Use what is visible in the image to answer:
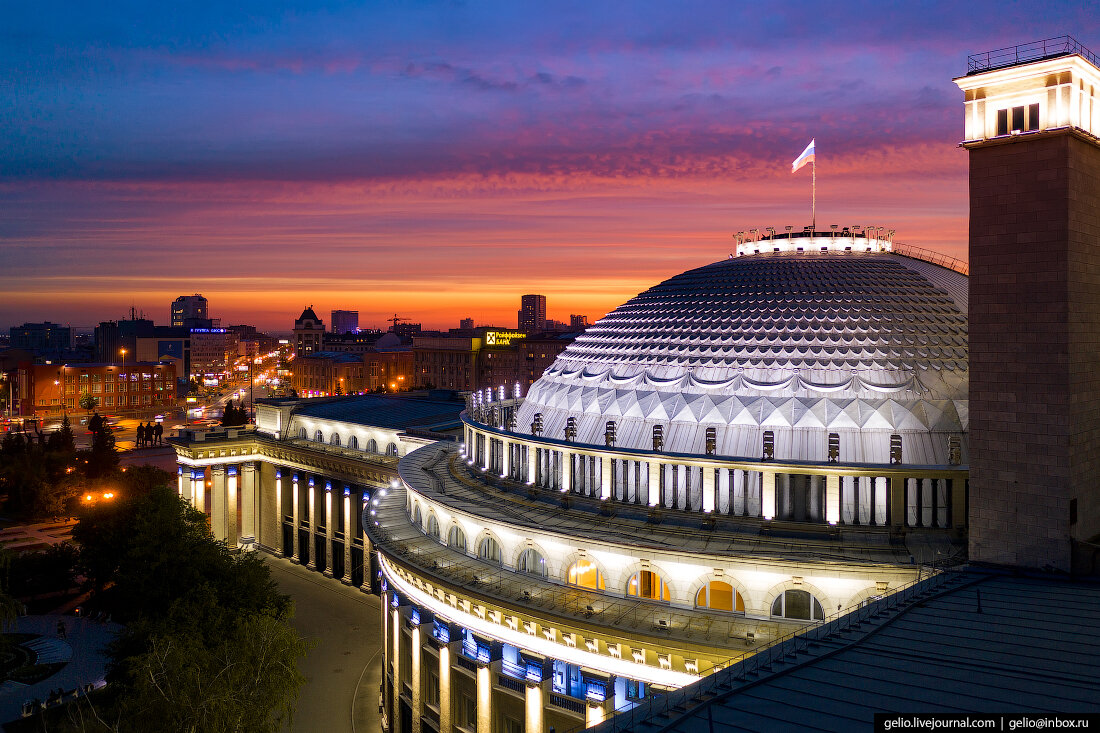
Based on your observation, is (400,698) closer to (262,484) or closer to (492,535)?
(492,535)

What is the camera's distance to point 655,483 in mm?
43250

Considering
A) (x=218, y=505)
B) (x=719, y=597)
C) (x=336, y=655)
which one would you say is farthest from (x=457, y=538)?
(x=218, y=505)

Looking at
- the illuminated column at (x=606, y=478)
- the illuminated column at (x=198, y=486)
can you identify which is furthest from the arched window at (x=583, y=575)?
the illuminated column at (x=198, y=486)

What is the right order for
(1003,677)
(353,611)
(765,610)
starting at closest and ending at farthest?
(1003,677) < (765,610) < (353,611)

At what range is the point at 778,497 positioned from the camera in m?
40.7

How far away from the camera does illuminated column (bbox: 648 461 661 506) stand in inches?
1700

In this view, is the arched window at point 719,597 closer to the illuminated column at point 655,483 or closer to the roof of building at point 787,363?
the illuminated column at point 655,483

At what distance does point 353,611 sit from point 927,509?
4933cm

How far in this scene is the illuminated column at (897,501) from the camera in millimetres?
39156

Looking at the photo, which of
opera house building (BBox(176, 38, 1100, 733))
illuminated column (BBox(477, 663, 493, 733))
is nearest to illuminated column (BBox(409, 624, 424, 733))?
opera house building (BBox(176, 38, 1100, 733))

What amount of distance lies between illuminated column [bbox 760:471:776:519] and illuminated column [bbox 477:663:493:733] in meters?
15.7

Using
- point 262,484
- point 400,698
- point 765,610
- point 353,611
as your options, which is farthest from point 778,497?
point 262,484

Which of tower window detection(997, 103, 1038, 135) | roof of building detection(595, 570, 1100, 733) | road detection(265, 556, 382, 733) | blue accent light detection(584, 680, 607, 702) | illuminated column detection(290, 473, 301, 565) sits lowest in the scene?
road detection(265, 556, 382, 733)

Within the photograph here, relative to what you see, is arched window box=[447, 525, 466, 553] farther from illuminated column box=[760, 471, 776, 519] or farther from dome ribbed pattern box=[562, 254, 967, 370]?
illuminated column box=[760, 471, 776, 519]
